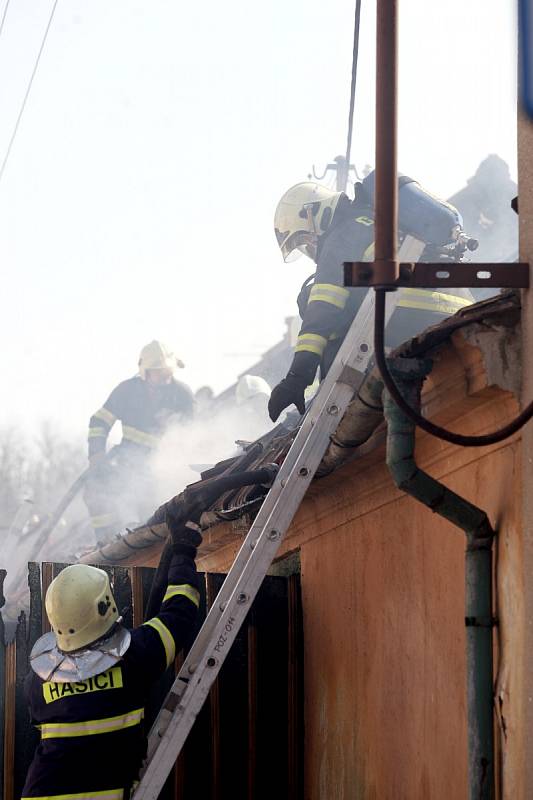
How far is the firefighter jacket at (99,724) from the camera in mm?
4422

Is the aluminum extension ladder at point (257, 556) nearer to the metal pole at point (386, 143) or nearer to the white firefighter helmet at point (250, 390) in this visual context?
the metal pole at point (386, 143)

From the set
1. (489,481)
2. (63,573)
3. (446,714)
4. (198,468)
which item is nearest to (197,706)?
(63,573)

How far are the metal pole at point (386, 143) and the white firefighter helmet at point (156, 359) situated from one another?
42.6 ft

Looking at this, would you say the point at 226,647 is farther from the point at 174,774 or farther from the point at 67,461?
the point at 67,461

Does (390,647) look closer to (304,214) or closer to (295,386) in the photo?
(295,386)

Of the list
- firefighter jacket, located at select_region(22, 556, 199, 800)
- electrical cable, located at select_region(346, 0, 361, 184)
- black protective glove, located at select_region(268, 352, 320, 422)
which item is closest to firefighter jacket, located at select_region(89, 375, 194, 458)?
electrical cable, located at select_region(346, 0, 361, 184)

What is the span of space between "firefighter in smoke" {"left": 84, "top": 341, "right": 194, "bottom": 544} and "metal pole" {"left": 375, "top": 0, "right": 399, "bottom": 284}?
12175 mm

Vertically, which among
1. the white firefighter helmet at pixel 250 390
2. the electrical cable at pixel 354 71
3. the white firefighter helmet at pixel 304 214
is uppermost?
the white firefighter helmet at pixel 250 390

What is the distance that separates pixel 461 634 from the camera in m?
3.86

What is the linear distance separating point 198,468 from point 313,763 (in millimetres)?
9118

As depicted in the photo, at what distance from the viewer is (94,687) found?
4453 millimetres

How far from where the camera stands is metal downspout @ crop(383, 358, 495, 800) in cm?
345

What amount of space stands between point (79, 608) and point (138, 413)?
10.7 metres

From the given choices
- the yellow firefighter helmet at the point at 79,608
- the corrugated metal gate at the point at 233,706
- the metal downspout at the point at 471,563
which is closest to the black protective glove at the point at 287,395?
the corrugated metal gate at the point at 233,706
